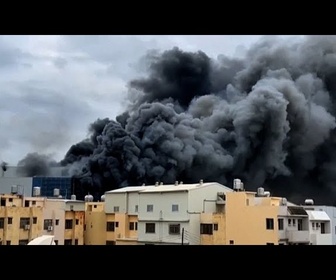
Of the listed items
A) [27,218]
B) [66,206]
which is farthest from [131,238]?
[27,218]

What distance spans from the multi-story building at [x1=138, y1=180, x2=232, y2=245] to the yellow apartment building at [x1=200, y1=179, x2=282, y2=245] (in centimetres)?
30

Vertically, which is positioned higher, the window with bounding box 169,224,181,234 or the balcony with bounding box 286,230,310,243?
the window with bounding box 169,224,181,234

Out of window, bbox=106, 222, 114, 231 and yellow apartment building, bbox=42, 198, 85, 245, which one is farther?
window, bbox=106, 222, 114, 231

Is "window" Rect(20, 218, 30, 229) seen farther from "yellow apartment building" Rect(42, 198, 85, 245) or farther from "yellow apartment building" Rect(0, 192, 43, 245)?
"yellow apartment building" Rect(42, 198, 85, 245)

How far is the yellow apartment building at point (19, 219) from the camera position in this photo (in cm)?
737

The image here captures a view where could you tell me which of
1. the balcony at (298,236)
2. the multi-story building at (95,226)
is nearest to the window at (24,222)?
the multi-story building at (95,226)

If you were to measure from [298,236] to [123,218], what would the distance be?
359cm

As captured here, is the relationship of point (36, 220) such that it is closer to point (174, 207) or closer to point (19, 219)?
point (19, 219)

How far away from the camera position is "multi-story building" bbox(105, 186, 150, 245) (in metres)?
9.23

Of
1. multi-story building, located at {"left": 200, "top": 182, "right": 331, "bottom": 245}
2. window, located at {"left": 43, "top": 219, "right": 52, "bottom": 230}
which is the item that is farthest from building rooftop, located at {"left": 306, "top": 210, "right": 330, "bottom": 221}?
window, located at {"left": 43, "top": 219, "right": 52, "bottom": 230}

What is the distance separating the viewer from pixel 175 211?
8.66 m
